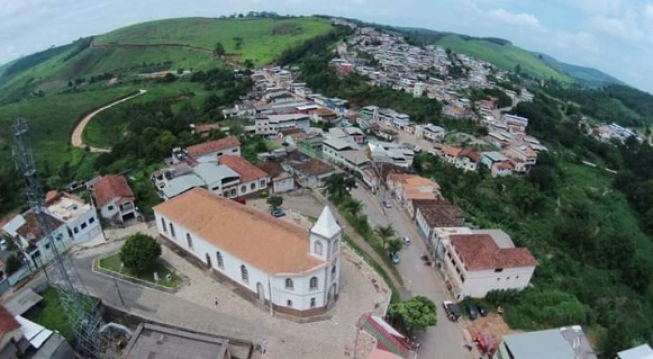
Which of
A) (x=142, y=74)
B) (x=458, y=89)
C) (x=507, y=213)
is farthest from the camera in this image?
(x=142, y=74)

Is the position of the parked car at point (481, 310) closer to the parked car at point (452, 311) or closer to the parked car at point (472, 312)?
the parked car at point (472, 312)

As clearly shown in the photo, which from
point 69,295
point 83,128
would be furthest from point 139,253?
point 83,128

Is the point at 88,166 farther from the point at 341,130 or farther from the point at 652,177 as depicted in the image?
the point at 652,177

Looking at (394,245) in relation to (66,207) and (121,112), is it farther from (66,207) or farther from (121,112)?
(121,112)

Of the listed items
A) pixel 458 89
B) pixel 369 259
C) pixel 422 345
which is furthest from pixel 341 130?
pixel 458 89

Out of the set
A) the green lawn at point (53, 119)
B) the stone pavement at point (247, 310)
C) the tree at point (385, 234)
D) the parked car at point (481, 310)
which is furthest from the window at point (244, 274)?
the green lawn at point (53, 119)
